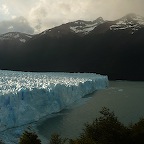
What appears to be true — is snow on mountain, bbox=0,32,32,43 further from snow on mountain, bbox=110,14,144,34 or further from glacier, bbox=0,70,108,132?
glacier, bbox=0,70,108,132

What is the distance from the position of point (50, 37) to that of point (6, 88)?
4529 inches

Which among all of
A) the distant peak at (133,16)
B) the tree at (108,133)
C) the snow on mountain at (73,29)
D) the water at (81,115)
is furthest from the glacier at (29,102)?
the distant peak at (133,16)

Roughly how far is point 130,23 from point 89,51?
1012 inches

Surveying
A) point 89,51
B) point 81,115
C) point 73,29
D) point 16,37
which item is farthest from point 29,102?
point 16,37

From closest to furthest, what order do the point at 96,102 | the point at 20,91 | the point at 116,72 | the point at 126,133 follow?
the point at 126,133
the point at 20,91
the point at 96,102
the point at 116,72

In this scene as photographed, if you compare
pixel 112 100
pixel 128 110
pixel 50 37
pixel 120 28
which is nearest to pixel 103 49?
pixel 120 28

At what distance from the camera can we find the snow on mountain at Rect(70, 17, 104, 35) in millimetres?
151225

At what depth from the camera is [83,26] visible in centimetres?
16188

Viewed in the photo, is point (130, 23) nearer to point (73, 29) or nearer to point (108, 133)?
point (73, 29)

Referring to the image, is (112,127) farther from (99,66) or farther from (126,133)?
(99,66)

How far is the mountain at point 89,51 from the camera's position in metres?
113

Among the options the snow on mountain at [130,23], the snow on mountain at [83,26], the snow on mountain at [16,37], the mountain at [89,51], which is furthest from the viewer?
the snow on mountain at [16,37]

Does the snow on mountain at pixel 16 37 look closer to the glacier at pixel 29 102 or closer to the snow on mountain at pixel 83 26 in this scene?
the snow on mountain at pixel 83 26

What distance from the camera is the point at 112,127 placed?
1656 centimetres
